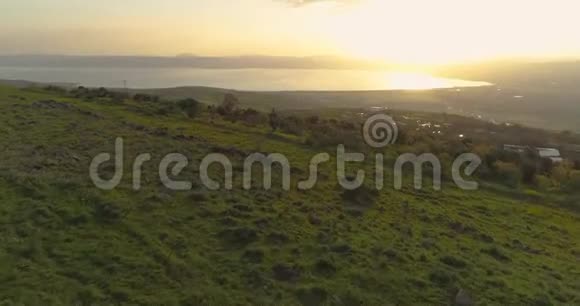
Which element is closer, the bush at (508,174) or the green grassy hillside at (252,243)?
the green grassy hillside at (252,243)

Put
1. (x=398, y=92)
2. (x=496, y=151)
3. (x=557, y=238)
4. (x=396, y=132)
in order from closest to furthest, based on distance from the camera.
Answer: (x=557, y=238) → (x=496, y=151) → (x=396, y=132) → (x=398, y=92)

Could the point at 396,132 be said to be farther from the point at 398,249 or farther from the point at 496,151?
the point at 398,249

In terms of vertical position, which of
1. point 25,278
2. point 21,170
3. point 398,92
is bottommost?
point 25,278

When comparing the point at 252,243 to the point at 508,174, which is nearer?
the point at 252,243

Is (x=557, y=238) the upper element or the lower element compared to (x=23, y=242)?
lower

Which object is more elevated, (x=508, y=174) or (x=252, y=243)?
(x=508, y=174)

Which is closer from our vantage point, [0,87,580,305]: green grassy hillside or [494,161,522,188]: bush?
[0,87,580,305]: green grassy hillside

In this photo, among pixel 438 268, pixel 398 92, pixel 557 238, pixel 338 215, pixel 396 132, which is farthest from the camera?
pixel 398 92

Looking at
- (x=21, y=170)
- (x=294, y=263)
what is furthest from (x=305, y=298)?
(x=21, y=170)
